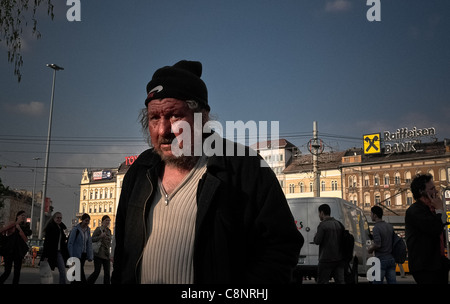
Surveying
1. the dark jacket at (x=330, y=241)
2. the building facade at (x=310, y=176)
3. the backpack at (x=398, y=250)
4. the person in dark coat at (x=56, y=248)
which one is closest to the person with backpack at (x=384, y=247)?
the backpack at (x=398, y=250)

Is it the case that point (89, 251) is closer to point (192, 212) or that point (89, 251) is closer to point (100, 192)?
point (192, 212)

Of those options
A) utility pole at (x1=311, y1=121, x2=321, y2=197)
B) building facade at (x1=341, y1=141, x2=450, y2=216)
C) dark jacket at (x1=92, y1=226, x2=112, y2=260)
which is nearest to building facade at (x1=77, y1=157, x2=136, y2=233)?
building facade at (x1=341, y1=141, x2=450, y2=216)

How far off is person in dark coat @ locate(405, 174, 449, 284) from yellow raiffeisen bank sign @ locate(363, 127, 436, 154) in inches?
2660

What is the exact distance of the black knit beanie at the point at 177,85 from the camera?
2.28 m

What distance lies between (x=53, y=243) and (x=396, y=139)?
226ft

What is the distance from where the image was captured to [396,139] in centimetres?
7094

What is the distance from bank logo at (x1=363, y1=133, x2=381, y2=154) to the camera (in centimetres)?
7038

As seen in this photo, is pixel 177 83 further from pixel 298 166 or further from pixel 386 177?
pixel 298 166

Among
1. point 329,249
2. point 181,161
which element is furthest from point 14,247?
point 181,161

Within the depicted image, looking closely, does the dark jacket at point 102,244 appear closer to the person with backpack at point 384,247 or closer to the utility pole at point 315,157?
the person with backpack at point 384,247

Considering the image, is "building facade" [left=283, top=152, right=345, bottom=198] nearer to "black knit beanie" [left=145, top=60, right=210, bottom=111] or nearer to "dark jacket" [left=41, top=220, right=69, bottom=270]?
"dark jacket" [left=41, top=220, right=69, bottom=270]

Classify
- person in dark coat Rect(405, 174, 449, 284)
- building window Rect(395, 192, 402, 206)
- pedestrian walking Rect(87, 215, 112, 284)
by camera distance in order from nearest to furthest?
person in dark coat Rect(405, 174, 449, 284) → pedestrian walking Rect(87, 215, 112, 284) → building window Rect(395, 192, 402, 206)
